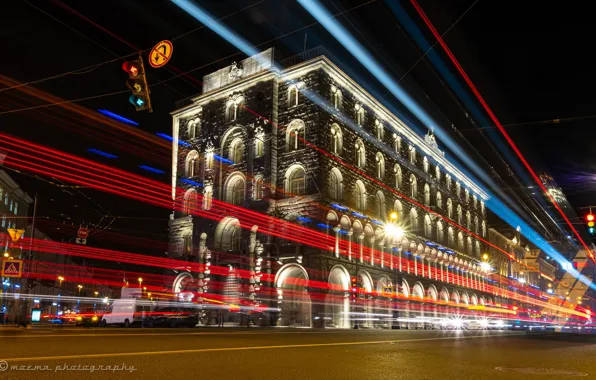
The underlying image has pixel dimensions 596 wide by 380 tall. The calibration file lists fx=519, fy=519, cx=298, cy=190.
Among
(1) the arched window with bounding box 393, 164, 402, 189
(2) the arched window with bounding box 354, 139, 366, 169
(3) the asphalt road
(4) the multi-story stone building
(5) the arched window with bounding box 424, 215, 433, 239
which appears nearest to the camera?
(3) the asphalt road

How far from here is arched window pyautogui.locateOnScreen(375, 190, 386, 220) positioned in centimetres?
4662

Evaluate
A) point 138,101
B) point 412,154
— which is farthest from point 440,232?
point 138,101

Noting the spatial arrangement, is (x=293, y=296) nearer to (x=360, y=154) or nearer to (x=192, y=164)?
(x=360, y=154)

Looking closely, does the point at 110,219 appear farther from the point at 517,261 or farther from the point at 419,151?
the point at 517,261

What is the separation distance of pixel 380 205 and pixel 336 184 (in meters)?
7.88

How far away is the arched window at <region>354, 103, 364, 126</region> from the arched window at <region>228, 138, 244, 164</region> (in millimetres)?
10167

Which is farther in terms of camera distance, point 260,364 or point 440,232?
point 440,232

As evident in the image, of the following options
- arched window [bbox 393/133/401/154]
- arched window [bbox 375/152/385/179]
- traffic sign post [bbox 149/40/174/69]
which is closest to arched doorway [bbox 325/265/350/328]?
arched window [bbox 375/152/385/179]

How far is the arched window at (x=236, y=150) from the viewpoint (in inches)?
1743

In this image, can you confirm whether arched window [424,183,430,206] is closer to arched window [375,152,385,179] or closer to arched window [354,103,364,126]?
arched window [375,152,385,179]

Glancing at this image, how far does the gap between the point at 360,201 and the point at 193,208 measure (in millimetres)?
15517

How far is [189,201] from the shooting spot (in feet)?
159

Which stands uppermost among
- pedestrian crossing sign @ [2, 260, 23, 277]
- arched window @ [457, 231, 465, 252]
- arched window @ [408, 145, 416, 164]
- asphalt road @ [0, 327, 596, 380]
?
arched window @ [408, 145, 416, 164]

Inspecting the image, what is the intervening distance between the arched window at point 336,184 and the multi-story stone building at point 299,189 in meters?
0.11
